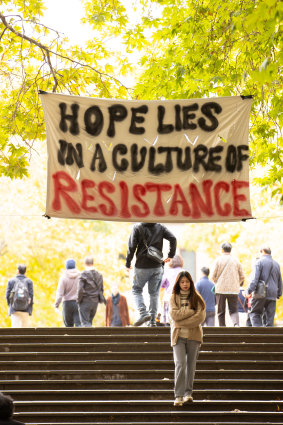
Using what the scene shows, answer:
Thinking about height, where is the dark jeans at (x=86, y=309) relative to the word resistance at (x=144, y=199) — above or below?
below

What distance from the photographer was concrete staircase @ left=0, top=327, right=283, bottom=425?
10.5 m

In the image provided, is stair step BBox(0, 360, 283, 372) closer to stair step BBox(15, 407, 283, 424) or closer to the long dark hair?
stair step BBox(15, 407, 283, 424)

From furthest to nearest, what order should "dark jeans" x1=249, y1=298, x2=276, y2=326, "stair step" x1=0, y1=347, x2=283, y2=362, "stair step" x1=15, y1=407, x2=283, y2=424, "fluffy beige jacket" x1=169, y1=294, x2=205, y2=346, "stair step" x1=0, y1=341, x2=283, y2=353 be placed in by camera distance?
"dark jeans" x1=249, y1=298, x2=276, y2=326 → "stair step" x1=0, y1=341, x2=283, y2=353 → "stair step" x1=0, y1=347, x2=283, y2=362 → "fluffy beige jacket" x1=169, y1=294, x2=205, y2=346 → "stair step" x1=15, y1=407, x2=283, y2=424

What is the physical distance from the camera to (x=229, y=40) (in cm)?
1152

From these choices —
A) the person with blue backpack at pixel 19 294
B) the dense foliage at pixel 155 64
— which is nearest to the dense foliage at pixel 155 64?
the dense foliage at pixel 155 64

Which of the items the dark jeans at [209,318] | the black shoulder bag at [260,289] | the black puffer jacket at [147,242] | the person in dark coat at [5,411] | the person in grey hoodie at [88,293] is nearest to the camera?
the person in dark coat at [5,411]

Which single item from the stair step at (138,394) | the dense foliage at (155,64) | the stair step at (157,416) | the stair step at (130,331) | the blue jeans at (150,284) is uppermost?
the dense foliage at (155,64)

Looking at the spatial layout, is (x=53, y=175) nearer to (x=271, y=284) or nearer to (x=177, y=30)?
(x=177, y=30)

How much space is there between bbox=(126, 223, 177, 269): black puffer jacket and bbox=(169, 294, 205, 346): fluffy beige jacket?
2.21 meters

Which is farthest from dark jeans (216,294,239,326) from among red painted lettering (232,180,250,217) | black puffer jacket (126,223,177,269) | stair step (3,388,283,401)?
red painted lettering (232,180,250,217)

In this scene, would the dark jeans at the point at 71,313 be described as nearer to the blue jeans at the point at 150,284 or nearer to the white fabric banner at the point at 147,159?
the blue jeans at the point at 150,284

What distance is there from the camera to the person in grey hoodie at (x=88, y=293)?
47.7 ft

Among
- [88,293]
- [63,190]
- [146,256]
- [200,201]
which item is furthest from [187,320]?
[88,293]

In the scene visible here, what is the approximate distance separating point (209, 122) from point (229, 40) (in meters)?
3.67
